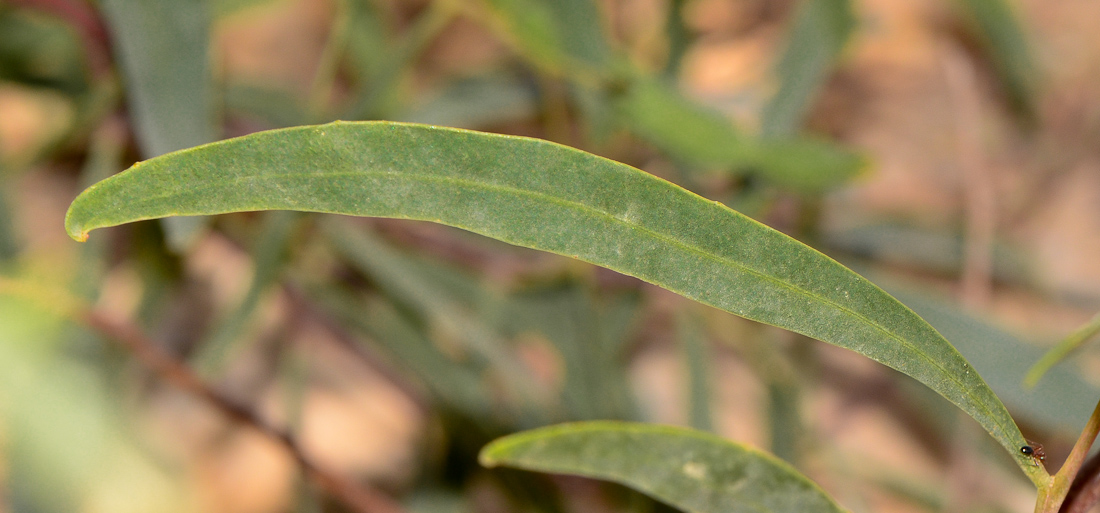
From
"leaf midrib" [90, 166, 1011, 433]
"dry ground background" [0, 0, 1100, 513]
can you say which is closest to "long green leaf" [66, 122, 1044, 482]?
"leaf midrib" [90, 166, 1011, 433]

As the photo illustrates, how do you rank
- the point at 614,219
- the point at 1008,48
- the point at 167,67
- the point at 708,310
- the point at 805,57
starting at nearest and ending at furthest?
the point at 614,219, the point at 167,67, the point at 805,57, the point at 708,310, the point at 1008,48

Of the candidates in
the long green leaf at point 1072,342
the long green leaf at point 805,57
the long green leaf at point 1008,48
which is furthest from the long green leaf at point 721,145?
the long green leaf at point 1008,48

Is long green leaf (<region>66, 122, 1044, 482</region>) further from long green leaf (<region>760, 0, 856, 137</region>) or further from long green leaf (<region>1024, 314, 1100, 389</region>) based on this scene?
long green leaf (<region>760, 0, 856, 137</region>)

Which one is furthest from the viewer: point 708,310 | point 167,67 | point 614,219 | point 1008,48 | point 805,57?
point 1008,48

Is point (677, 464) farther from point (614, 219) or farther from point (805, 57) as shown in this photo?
point (805, 57)

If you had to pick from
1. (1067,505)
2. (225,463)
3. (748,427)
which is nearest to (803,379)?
(748,427)

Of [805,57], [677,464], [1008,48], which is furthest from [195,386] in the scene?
[1008,48]
